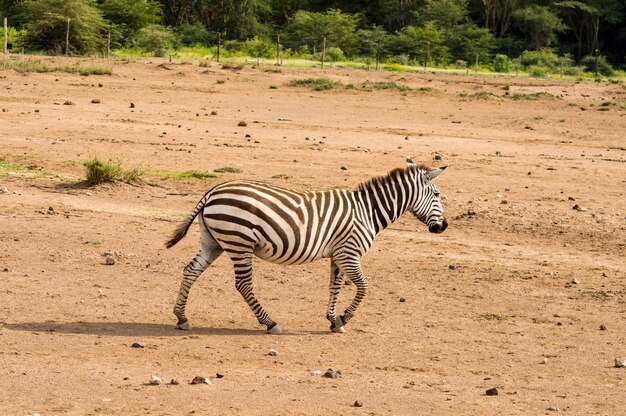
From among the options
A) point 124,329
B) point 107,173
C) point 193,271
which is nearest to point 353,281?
point 193,271

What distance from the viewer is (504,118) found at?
28.0 meters

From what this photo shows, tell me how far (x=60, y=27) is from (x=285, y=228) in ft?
97.7

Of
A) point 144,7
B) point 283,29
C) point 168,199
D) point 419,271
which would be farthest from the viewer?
point 283,29

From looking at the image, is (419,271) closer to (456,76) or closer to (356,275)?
(356,275)

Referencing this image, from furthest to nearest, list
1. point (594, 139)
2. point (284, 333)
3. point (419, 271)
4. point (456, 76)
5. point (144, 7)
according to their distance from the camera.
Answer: point (144, 7), point (456, 76), point (594, 139), point (419, 271), point (284, 333)

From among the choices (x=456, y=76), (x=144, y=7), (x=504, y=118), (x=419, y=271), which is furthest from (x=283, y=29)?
(x=419, y=271)

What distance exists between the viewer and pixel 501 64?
46.3 m

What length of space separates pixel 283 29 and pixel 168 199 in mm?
40260

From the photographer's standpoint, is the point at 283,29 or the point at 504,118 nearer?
the point at 504,118

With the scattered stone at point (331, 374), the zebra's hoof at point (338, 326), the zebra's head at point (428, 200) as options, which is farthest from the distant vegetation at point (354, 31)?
the scattered stone at point (331, 374)

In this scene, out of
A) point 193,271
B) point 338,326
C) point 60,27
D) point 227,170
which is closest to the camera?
point 193,271

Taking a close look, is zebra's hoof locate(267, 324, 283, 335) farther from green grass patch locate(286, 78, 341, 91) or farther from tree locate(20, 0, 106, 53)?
tree locate(20, 0, 106, 53)

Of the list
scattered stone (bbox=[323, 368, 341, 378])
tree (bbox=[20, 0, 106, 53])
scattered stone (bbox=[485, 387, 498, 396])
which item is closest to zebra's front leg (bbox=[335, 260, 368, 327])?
scattered stone (bbox=[323, 368, 341, 378])

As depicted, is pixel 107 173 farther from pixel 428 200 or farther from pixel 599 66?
pixel 599 66
